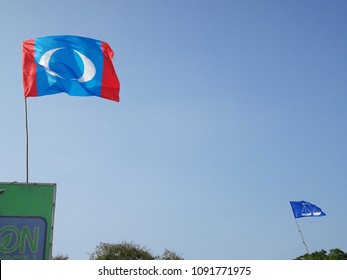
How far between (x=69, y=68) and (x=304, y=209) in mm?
29925

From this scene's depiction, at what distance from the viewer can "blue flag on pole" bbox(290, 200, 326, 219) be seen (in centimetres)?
3750

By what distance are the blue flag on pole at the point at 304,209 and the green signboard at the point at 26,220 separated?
31647 millimetres

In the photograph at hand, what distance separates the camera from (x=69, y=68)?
597 inches

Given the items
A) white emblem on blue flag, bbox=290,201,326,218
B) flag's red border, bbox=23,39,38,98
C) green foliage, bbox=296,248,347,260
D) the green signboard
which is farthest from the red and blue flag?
green foliage, bbox=296,248,347,260

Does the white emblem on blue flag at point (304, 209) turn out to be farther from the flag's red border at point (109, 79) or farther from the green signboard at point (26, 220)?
the green signboard at point (26, 220)

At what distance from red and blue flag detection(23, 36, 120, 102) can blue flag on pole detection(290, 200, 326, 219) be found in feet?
91.9

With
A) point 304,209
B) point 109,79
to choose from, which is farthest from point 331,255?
point 109,79

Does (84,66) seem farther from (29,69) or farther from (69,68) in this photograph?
(29,69)

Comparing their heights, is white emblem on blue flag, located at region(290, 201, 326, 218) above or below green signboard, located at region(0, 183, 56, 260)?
above

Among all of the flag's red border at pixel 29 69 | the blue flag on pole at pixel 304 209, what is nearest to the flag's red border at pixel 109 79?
the flag's red border at pixel 29 69

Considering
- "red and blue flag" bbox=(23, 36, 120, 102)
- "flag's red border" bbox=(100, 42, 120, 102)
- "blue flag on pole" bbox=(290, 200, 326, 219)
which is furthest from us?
"blue flag on pole" bbox=(290, 200, 326, 219)

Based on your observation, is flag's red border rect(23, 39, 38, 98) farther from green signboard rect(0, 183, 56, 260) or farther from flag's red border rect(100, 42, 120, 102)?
green signboard rect(0, 183, 56, 260)
